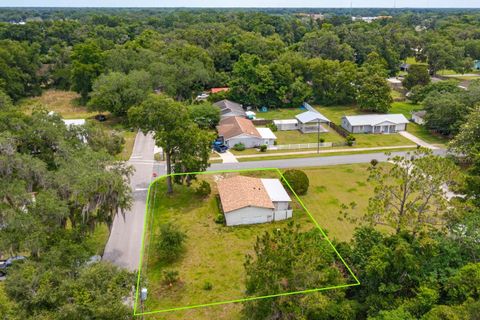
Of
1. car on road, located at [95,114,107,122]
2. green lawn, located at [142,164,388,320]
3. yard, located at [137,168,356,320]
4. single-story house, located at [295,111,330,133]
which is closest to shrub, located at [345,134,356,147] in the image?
single-story house, located at [295,111,330,133]

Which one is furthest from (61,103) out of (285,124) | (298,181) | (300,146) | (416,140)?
(416,140)

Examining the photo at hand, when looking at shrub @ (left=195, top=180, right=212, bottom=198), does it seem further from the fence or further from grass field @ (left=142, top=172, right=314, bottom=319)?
the fence

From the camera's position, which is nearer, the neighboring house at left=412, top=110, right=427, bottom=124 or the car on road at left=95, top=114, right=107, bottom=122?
the neighboring house at left=412, top=110, right=427, bottom=124

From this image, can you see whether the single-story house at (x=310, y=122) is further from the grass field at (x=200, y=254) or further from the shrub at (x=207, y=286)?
the shrub at (x=207, y=286)

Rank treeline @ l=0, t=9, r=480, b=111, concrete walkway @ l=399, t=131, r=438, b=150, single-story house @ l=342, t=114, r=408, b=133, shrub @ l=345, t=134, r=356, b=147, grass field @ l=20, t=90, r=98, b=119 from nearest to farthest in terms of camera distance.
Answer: concrete walkway @ l=399, t=131, r=438, b=150 < shrub @ l=345, t=134, r=356, b=147 < single-story house @ l=342, t=114, r=408, b=133 < grass field @ l=20, t=90, r=98, b=119 < treeline @ l=0, t=9, r=480, b=111

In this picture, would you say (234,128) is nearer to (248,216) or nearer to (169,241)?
(248,216)

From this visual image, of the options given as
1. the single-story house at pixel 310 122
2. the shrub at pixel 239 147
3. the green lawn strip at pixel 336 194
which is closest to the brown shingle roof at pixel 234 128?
the shrub at pixel 239 147

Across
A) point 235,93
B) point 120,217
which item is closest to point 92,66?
point 235,93
